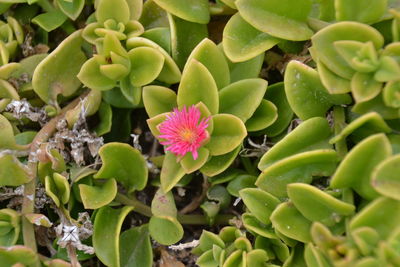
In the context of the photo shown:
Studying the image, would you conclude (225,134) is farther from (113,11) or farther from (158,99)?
(113,11)

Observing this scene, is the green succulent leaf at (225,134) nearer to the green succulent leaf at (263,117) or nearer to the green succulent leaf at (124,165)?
the green succulent leaf at (263,117)

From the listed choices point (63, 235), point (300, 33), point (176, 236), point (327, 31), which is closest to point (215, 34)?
point (300, 33)

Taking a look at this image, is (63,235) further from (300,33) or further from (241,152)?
(300,33)

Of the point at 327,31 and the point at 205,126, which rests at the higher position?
the point at 327,31

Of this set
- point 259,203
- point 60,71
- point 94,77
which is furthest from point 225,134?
point 60,71

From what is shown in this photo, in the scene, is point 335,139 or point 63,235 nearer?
point 335,139

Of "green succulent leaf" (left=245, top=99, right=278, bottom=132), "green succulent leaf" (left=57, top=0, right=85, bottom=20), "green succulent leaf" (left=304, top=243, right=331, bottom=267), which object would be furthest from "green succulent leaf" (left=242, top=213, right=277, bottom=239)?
"green succulent leaf" (left=57, top=0, right=85, bottom=20)

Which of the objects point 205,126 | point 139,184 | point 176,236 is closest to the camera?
point 205,126

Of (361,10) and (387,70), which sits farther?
(361,10)
